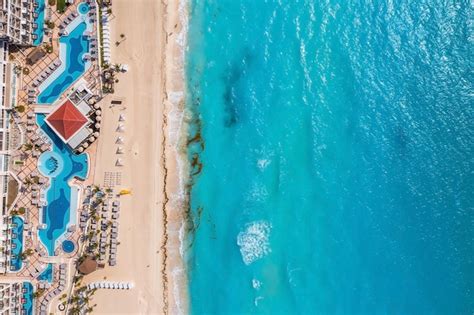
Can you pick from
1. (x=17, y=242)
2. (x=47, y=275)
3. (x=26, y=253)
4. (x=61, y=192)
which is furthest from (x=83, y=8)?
(x=47, y=275)

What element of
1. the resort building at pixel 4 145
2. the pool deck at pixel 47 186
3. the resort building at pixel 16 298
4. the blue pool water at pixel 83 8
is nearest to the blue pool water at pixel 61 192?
the pool deck at pixel 47 186

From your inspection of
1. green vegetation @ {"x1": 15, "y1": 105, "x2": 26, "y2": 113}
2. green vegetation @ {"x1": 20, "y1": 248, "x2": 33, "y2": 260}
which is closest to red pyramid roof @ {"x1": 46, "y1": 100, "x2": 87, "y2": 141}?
green vegetation @ {"x1": 15, "y1": 105, "x2": 26, "y2": 113}

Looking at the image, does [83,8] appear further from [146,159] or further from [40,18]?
[146,159]

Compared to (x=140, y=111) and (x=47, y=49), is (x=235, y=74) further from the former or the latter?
(x=47, y=49)

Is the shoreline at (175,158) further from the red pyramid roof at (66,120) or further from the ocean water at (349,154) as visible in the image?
the red pyramid roof at (66,120)

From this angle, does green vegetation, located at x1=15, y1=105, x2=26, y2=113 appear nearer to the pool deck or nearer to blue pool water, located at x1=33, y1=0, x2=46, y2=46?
the pool deck

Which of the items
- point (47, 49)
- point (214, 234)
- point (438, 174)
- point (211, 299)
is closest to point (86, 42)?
point (47, 49)

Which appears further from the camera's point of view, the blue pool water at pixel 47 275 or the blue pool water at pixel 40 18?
the blue pool water at pixel 47 275
